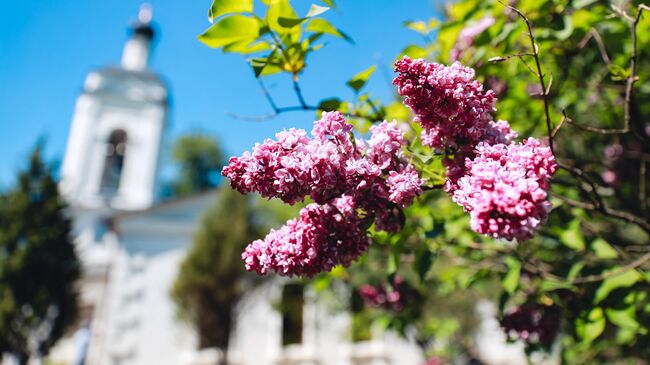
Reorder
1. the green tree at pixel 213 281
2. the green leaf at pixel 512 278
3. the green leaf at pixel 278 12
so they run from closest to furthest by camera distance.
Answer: the green leaf at pixel 278 12, the green leaf at pixel 512 278, the green tree at pixel 213 281

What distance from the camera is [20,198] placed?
11.2m

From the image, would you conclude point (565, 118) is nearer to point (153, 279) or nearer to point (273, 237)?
point (273, 237)

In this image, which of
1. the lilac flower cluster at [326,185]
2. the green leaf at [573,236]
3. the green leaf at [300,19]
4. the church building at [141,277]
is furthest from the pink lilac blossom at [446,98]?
the church building at [141,277]

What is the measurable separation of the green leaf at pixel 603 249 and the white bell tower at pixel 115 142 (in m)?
19.5

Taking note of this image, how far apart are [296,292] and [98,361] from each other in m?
6.34

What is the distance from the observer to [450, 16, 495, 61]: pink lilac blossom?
256cm

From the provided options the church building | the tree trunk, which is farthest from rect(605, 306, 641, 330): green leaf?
the tree trunk

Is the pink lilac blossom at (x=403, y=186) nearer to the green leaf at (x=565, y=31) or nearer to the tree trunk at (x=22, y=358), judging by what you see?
the green leaf at (x=565, y=31)

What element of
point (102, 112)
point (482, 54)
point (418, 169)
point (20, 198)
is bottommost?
point (418, 169)

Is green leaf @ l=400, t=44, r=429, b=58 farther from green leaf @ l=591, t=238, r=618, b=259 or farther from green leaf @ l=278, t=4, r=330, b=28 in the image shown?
green leaf @ l=591, t=238, r=618, b=259

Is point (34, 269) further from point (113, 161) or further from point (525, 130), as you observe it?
Result: point (113, 161)

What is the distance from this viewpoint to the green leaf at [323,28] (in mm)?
1805

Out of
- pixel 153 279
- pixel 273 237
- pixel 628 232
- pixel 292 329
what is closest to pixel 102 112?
pixel 153 279

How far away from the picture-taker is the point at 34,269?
10781mm
